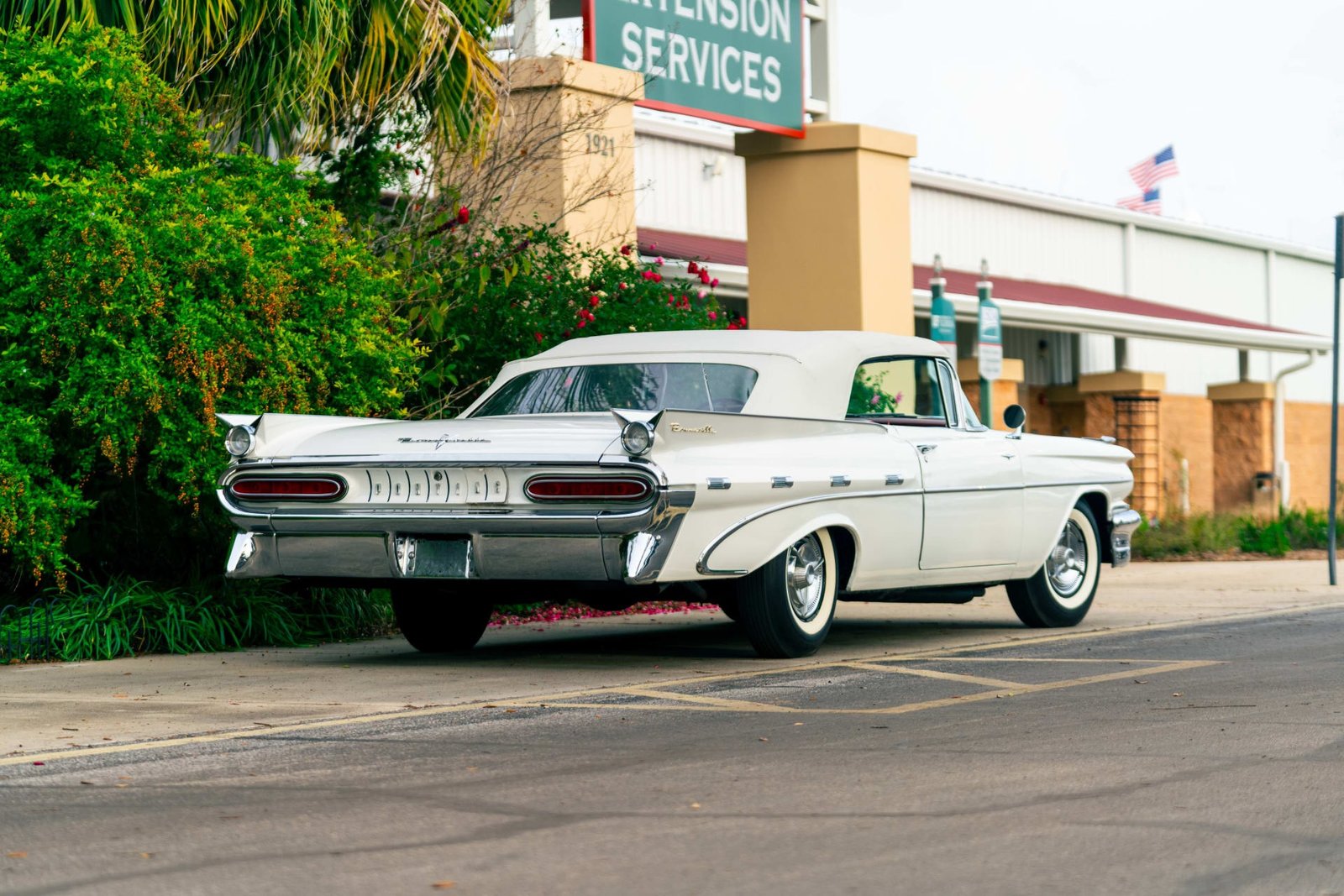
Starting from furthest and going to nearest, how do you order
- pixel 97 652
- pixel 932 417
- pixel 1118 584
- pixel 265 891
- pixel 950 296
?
pixel 950 296
pixel 1118 584
pixel 932 417
pixel 97 652
pixel 265 891

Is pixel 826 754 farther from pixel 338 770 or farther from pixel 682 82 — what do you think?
pixel 682 82

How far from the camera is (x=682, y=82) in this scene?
16.3 metres

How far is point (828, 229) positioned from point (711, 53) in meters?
2.28

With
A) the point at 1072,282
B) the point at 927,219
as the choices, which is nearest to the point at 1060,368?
the point at 1072,282

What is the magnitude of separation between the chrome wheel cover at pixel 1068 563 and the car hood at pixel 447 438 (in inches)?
144

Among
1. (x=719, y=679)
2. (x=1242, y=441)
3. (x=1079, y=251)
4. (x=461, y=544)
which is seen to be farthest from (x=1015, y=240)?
(x=461, y=544)

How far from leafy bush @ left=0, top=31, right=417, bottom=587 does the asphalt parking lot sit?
1.14 m

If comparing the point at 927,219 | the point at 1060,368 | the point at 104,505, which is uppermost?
the point at 927,219

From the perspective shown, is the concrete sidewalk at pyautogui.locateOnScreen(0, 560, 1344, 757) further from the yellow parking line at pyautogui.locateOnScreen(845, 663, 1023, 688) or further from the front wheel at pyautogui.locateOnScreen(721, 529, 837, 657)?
the yellow parking line at pyautogui.locateOnScreen(845, 663, 1023, 688)

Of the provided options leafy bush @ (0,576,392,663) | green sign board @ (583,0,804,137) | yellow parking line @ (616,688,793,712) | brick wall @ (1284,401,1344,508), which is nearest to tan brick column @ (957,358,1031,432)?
green sign board @ (583,0,804,137)

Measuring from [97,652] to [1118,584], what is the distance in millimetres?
9149

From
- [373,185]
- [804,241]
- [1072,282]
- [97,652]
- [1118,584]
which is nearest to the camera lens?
[97,652]

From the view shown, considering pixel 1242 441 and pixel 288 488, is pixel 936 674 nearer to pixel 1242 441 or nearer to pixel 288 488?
pixel 288 488

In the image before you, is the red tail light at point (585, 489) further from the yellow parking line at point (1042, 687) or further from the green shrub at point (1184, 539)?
the green shrub at point (1184, 539)
